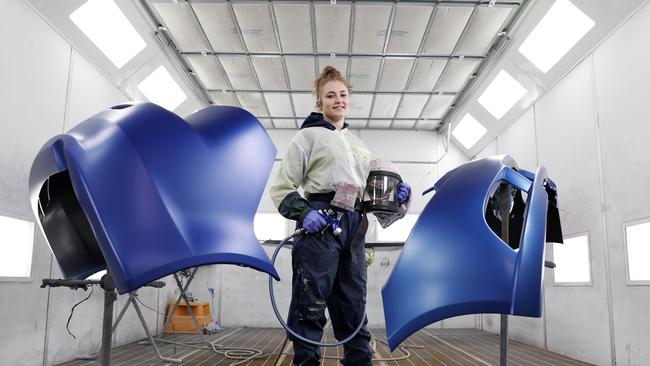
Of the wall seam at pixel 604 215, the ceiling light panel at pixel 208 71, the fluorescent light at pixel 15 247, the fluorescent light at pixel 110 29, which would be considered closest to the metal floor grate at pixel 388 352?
the wall seam at pixel 604 215

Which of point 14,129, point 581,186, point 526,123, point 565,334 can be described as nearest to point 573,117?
point 581,186

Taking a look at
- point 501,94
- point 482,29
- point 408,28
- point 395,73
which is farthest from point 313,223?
point 501,94

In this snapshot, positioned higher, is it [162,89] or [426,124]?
[426,124]

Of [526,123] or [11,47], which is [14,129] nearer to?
[11,47]

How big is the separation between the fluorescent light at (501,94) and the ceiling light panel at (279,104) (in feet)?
9.00

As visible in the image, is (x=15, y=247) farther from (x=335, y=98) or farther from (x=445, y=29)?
(x=445, y=29)

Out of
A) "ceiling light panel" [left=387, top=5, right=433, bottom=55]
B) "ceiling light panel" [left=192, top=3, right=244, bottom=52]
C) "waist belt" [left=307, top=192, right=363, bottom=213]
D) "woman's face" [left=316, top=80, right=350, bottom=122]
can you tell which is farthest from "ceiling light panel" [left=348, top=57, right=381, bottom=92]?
"waist belt" [left=307, top=192, right=363, bottom=213]

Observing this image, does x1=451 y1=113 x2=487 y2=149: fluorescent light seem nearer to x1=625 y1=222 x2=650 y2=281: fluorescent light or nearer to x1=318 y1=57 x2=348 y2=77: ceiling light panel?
x1=318 y1=57 x2=348 y2=77: ceiling light panel

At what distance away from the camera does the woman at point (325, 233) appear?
1791 millimetres

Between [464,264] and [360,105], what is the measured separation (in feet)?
21.9

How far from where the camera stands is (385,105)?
726cm

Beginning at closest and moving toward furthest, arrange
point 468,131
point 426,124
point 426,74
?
point 426,74 < point 468,131 < point 426,124

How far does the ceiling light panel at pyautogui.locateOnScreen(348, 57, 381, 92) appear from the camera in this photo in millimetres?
5820

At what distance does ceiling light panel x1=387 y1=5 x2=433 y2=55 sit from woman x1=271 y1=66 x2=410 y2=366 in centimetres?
302
